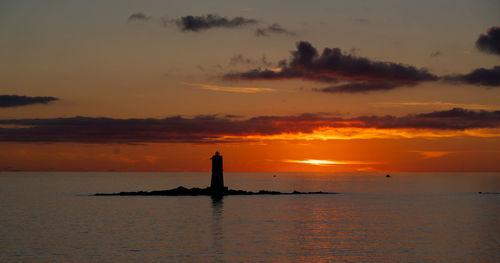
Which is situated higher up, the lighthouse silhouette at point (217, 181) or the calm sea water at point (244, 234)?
the lighthouse silhouette at point (217, 181)

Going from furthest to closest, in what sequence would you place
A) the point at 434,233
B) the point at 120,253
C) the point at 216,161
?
1. the point at 216,161
2. the point at 434,233
3. the point at 120,253

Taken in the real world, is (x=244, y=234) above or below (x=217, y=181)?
below

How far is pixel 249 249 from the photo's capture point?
51.8 m

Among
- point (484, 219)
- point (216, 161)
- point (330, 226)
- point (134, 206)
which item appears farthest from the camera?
point (216, 161)

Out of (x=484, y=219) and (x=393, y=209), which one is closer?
(x=484, y=219)

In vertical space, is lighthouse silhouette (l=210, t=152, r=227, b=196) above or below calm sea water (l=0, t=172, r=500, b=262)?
above

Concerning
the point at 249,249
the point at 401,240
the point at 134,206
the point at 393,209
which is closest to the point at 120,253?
the point at 249,249

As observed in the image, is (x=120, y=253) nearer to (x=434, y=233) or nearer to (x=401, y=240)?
(x=401, y=240)

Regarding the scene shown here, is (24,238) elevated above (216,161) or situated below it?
below

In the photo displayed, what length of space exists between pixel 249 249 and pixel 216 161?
55.3 metres

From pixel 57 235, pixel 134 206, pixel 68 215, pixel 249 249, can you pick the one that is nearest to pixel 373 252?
pixel 249 249

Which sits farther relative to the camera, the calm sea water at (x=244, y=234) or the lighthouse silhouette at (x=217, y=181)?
the lighthouse silhouette at (x=217, y=181)

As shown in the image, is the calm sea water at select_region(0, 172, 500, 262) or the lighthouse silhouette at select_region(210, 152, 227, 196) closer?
the calm sea water at select_region(0, 172, 500, 262)

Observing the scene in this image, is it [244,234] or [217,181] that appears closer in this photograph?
[244,234]
